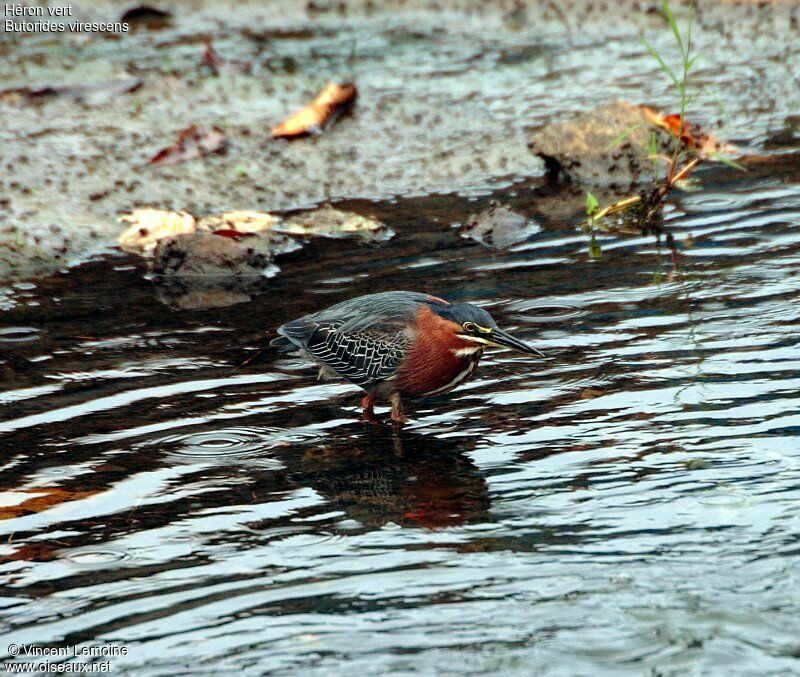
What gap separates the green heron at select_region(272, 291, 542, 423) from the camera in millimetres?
6465

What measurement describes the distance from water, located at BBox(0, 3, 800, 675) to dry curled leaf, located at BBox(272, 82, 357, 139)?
2614 mm

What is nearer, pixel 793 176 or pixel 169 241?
pixel 169 241

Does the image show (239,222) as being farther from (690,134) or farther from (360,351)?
(690,134)

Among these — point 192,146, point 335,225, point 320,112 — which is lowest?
point 335,225

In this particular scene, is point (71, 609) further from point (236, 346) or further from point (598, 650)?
point (236, 346)

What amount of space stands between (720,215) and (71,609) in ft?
20.8

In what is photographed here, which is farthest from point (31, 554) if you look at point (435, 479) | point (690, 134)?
point (690, 134)

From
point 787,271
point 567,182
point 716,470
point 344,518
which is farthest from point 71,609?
point 567,182

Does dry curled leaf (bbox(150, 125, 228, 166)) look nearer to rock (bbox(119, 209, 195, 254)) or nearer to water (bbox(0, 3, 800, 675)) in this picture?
rock (bbox(119, 209, 195, 254))

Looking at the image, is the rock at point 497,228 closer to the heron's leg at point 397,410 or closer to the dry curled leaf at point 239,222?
the dry curled leaf at point 239,222

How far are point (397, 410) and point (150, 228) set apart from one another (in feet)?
12.2

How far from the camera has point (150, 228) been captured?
962 centimetres

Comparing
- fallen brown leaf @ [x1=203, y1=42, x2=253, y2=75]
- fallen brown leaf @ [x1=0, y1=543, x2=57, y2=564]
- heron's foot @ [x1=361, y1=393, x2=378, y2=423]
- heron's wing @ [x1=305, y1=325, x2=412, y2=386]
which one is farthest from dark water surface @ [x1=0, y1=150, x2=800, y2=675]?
fallen brown leaf @ [x1=203, y1=42, x2=253, y2=75]

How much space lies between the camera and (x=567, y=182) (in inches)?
424
